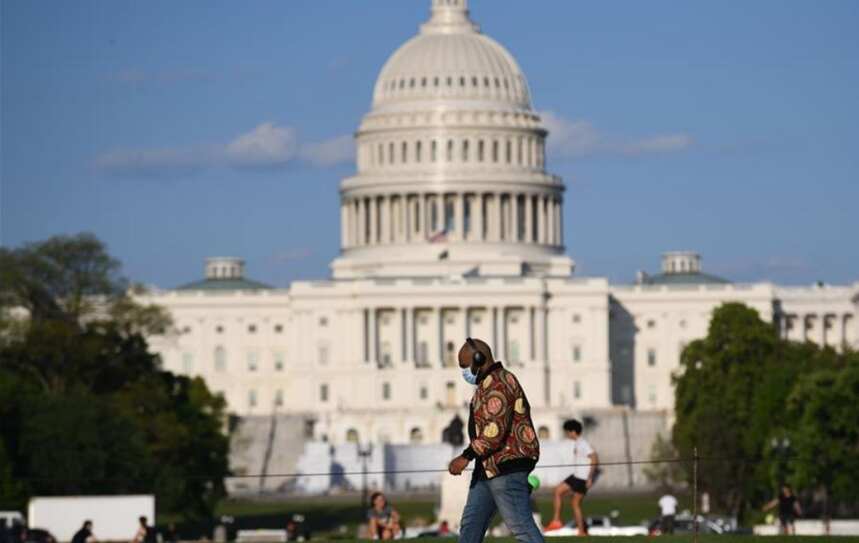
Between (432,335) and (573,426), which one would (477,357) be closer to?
(573,426)

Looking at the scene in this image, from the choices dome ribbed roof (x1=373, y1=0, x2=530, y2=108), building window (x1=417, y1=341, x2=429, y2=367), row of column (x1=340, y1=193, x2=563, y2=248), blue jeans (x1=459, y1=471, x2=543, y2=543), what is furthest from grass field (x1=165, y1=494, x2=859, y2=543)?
dome ribbed roof (x1=373, y1=0, x2=530, y2=108)

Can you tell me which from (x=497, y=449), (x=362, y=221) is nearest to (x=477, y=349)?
(x=497, y=449)

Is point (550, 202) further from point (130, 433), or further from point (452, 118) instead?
point (130, 433)

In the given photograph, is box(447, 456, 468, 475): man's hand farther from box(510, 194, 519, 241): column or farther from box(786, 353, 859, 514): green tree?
box(510, 194, 519, 241): column

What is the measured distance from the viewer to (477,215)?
176875 mm

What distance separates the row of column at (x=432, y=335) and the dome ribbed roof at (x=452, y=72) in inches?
681

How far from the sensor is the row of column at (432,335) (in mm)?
166750

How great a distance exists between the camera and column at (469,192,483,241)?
579 ft

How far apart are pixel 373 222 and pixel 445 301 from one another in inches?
489

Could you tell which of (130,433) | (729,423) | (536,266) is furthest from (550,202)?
(130,433)

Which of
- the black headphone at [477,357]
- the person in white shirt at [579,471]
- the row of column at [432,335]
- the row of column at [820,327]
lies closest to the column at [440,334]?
the row of column at [432,335]

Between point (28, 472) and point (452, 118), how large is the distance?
101565 mm

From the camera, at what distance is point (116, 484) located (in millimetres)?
79938

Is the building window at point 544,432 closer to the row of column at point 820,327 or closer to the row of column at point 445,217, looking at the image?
the row of column at point 820,327
